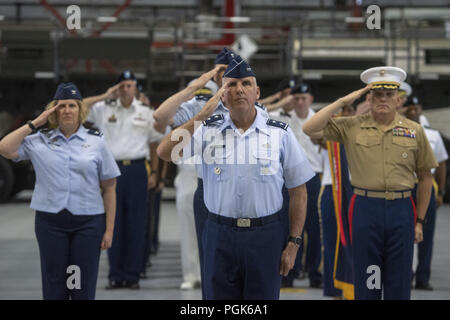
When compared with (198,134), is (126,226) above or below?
below

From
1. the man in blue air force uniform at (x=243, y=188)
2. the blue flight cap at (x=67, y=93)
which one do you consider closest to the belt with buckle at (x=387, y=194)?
the man in blue air force uniform at (x=243, y=188)

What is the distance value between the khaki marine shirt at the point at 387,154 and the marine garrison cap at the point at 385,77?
0.24 metres

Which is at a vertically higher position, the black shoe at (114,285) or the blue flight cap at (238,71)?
the blue flight cap at (238,71)

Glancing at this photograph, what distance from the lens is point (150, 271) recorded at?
794 centimetres

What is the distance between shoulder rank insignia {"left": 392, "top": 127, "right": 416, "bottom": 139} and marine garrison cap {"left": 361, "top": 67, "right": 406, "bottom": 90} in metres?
0.26

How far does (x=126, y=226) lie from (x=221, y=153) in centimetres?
379

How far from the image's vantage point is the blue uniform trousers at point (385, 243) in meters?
4.39

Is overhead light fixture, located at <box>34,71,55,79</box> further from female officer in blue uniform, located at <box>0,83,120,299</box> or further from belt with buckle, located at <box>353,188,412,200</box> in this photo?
belt with buckle, located at <box>353,188,412,200</box>

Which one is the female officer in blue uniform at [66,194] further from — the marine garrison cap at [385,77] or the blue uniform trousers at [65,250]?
the marine garrison cap at [385,77]

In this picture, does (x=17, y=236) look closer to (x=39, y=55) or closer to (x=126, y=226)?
(x=39, y=55)

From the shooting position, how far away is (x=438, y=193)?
7.20m

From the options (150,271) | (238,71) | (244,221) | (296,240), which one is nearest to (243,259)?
(244,221)
